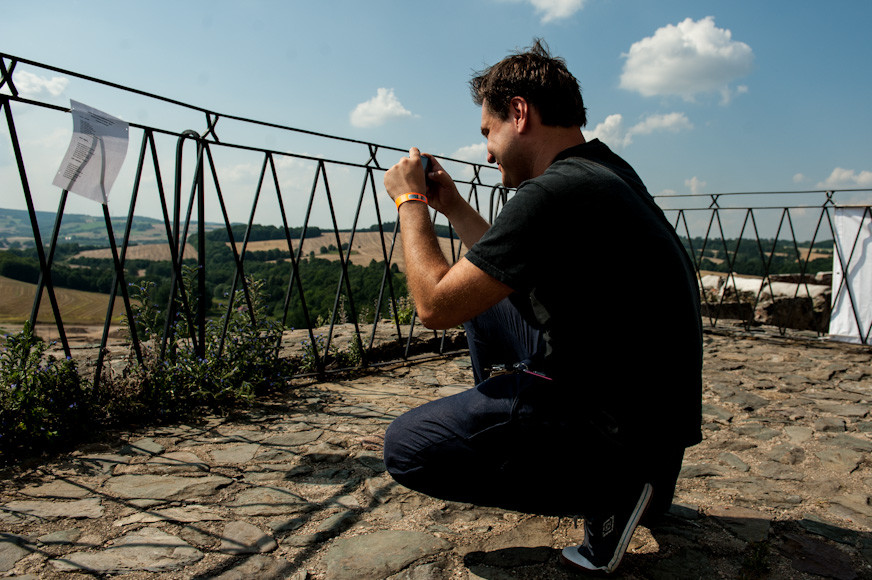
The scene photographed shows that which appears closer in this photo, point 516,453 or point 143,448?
point 516,453

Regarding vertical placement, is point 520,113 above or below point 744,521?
above

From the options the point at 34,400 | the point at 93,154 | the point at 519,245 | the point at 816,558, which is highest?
the point at 93,154

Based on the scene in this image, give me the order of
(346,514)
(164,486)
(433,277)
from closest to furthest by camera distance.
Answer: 1. (433,277)
2. (346,514)
3. (164,486)

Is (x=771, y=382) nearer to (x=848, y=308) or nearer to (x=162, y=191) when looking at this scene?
(x=848, y=308)

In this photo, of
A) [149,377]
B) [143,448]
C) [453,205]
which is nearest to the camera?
[453,205]

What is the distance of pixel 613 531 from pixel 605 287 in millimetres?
736

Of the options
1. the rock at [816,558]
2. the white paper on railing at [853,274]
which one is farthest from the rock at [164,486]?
the white paper on railing at [853,274]

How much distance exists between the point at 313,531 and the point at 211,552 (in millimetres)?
334

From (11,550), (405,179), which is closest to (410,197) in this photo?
(405,179)

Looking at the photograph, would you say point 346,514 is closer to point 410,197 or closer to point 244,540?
point 244,540

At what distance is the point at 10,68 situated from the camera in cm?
227

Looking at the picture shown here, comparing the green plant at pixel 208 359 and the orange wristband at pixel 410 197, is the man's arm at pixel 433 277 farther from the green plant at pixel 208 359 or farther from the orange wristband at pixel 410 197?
the green plant at pixel 208 359

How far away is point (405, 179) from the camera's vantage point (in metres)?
1.87

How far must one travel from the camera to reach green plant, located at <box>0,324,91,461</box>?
2322mm
